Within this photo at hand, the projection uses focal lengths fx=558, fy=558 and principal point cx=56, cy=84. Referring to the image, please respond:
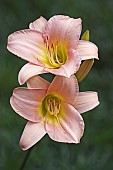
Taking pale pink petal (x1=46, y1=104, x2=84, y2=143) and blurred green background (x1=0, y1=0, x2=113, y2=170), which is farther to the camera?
blurred green background (x1=0, y1=0, x2=113, y2=170)

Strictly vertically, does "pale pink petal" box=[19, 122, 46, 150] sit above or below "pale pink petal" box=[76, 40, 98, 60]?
below

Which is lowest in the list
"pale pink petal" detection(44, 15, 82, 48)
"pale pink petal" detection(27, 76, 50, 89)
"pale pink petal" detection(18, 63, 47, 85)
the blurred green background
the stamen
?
the blurred green background

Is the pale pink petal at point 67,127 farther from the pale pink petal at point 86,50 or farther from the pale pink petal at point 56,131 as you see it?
the pale pink petal at point 86,50

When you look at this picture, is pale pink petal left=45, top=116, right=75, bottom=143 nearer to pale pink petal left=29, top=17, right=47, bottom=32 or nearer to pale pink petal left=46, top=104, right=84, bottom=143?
pale pink petal left=46, top=104, right=84, bottom=143

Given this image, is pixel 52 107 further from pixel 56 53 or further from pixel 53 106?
pixel 56 53

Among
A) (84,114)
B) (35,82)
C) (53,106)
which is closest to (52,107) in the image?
(53,106)

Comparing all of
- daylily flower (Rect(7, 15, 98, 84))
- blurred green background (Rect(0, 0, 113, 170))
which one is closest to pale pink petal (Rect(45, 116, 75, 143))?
daylily flower (Rect(7, 15, 98, 84))

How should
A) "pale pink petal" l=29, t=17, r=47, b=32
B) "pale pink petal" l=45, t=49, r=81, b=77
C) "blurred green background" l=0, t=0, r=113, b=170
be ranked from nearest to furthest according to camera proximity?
"pale pink petal" l=45, t=49, r=81, b=77
"pale pink petal" l=29, t=17, r=47, b=32
"blurred green background" l=0, t=0, r=113, b=170

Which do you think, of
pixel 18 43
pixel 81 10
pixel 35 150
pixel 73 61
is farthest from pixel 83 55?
pixel 81 10
